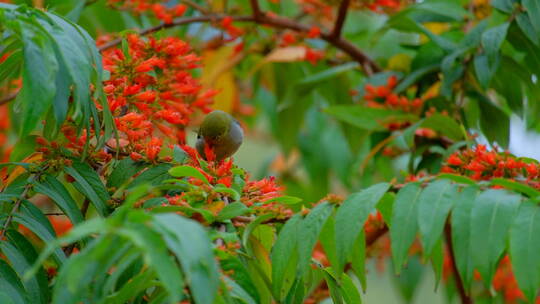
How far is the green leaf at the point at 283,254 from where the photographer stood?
6.16 ft

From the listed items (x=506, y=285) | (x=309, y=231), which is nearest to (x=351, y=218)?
(x=309, y=231)

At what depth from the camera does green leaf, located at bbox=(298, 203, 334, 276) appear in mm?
1849

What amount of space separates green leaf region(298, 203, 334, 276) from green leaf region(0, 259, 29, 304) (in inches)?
27.8

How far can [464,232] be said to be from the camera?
1.84 m

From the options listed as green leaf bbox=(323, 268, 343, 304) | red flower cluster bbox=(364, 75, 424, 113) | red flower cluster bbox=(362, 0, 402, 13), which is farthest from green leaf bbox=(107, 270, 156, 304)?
red flower cluster bbox=(362, 0, 402, 13)

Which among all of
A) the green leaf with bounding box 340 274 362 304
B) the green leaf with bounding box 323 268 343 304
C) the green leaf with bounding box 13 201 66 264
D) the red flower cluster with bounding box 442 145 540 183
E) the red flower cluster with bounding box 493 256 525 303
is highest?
the red flower cluster with bounding box 442 145 540 183

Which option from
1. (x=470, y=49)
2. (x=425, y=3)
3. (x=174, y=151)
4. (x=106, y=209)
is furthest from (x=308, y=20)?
(x=106, y=209)

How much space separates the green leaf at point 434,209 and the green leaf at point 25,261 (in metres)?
0.99

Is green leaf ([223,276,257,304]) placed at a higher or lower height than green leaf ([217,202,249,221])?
lower

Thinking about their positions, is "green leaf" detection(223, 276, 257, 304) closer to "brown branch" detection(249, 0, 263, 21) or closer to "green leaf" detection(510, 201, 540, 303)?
"green leaf" detection(510, 201, 540, 303)

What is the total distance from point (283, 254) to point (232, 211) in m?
0.18

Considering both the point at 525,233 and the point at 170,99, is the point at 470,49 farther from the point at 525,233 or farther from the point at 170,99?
the point at 525,233

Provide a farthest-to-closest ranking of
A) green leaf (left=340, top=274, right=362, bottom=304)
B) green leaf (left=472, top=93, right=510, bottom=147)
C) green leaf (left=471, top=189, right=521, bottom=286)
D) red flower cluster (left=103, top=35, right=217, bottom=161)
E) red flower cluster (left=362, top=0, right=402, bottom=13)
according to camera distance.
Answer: red flower cluster (left=362, top=0, right=402, bottom=13) < green leaf (left=472, top=93, right=510, bottom=147) < red flower cluster (left=103, top=35, right=217, bottom=161) < green leaf (left=340, top=274, right=362, bottom=304) < green leaf (left=471, top=189, right=521, bottom=286)

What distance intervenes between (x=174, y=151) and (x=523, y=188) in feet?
3.52
